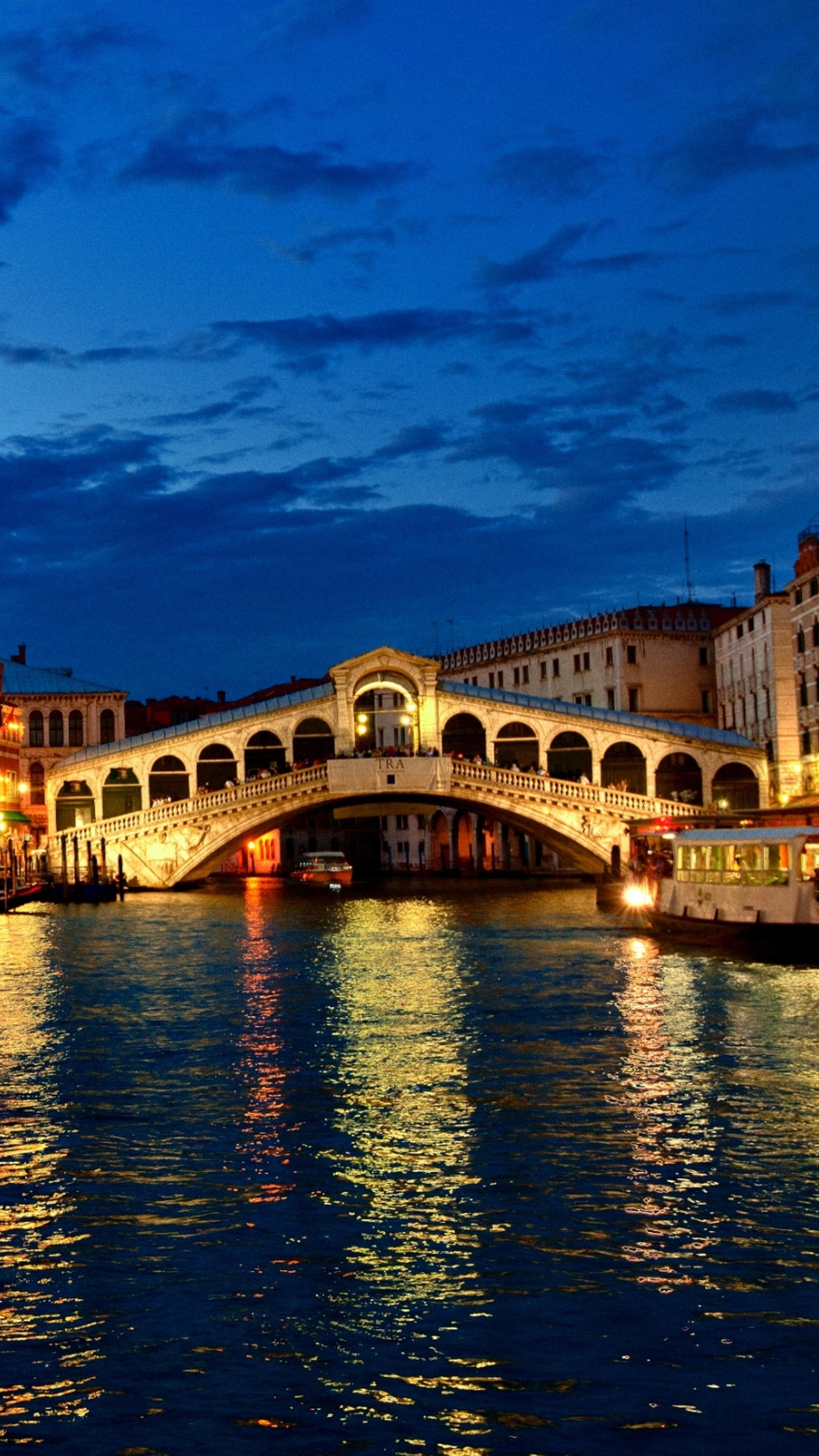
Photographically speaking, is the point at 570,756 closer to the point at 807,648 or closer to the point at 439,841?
the point at 807,648

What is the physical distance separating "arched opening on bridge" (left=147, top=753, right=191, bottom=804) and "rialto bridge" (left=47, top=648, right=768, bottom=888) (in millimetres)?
57

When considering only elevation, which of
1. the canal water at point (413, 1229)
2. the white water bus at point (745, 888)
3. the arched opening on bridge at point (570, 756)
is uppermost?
the arched opening on bridge at point (570, 756)

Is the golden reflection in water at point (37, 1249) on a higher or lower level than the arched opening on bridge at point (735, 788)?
lower

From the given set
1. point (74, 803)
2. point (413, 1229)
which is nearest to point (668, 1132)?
point (413, 1229)

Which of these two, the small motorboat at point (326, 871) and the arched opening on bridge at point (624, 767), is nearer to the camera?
the arched opening on bridge at point (624, 767)

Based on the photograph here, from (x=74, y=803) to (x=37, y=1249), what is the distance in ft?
176

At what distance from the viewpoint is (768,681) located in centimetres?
5862

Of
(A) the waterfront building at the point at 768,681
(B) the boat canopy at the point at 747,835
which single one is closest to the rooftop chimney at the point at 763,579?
(A) the waterfront building at the point at 768,681

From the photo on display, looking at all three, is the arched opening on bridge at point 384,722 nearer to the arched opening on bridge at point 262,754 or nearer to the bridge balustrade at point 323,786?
the arched opening on bridge at point 262,754

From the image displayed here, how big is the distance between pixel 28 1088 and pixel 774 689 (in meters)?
44.0

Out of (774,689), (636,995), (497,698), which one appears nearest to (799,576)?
(774,689)

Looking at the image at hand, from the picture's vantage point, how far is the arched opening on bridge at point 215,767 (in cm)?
6322

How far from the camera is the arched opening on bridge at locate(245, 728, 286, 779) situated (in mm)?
61875

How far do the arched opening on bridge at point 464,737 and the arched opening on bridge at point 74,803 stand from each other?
13232 millimetres
